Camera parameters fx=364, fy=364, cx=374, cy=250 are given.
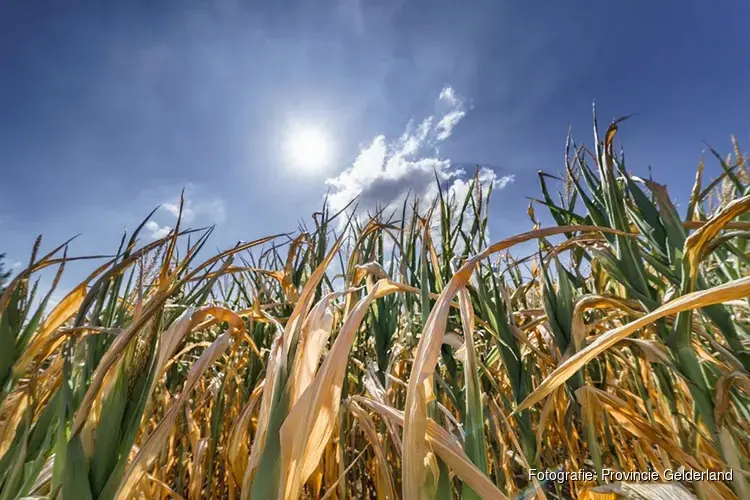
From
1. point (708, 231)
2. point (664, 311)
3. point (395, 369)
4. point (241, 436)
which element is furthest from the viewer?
point (395, 369)

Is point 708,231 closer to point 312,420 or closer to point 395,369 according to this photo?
point 312,420

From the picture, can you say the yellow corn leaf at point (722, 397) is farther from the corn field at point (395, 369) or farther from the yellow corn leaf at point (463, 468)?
the yellow corn leaf at point (463, 468)

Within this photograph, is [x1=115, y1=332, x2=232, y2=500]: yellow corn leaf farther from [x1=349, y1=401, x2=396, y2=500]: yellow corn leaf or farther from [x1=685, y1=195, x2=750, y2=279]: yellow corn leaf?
[x1=685, y1=195, x2=750, y2=279]: yellow corn leaf

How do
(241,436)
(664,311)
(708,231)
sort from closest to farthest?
(664,311) → (708,231) → (241,436)

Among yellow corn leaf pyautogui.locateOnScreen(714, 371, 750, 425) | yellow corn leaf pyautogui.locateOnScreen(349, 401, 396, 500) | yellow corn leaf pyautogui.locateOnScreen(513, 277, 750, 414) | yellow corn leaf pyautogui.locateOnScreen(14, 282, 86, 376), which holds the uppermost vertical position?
yellow corn leaf pyautogui.locateOnScreen(14, 282, 86, 376)

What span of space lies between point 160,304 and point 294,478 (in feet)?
0.78

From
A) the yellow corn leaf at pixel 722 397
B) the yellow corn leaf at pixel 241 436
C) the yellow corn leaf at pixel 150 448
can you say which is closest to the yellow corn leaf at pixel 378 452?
the yellow corn leaf at pixel 241 436

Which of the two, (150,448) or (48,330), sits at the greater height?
(48,330)

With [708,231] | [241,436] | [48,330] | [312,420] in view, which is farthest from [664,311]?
[48,330]

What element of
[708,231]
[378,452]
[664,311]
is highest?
[708,231]

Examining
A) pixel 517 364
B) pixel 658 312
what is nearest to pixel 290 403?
pixel 658 312

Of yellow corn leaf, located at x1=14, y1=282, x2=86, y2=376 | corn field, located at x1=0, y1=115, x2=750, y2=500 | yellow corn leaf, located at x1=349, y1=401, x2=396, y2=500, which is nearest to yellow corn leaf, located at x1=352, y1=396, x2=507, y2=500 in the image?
corn field, located at x1=0, y1=115, x2=750, y2=500

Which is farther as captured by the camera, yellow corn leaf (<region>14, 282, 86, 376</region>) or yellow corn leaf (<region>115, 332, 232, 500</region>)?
yellow corn leaf (<region>14, 282, 86, 376</region>)

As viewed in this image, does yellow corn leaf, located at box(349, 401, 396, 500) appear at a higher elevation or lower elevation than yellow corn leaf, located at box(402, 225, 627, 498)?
lower
